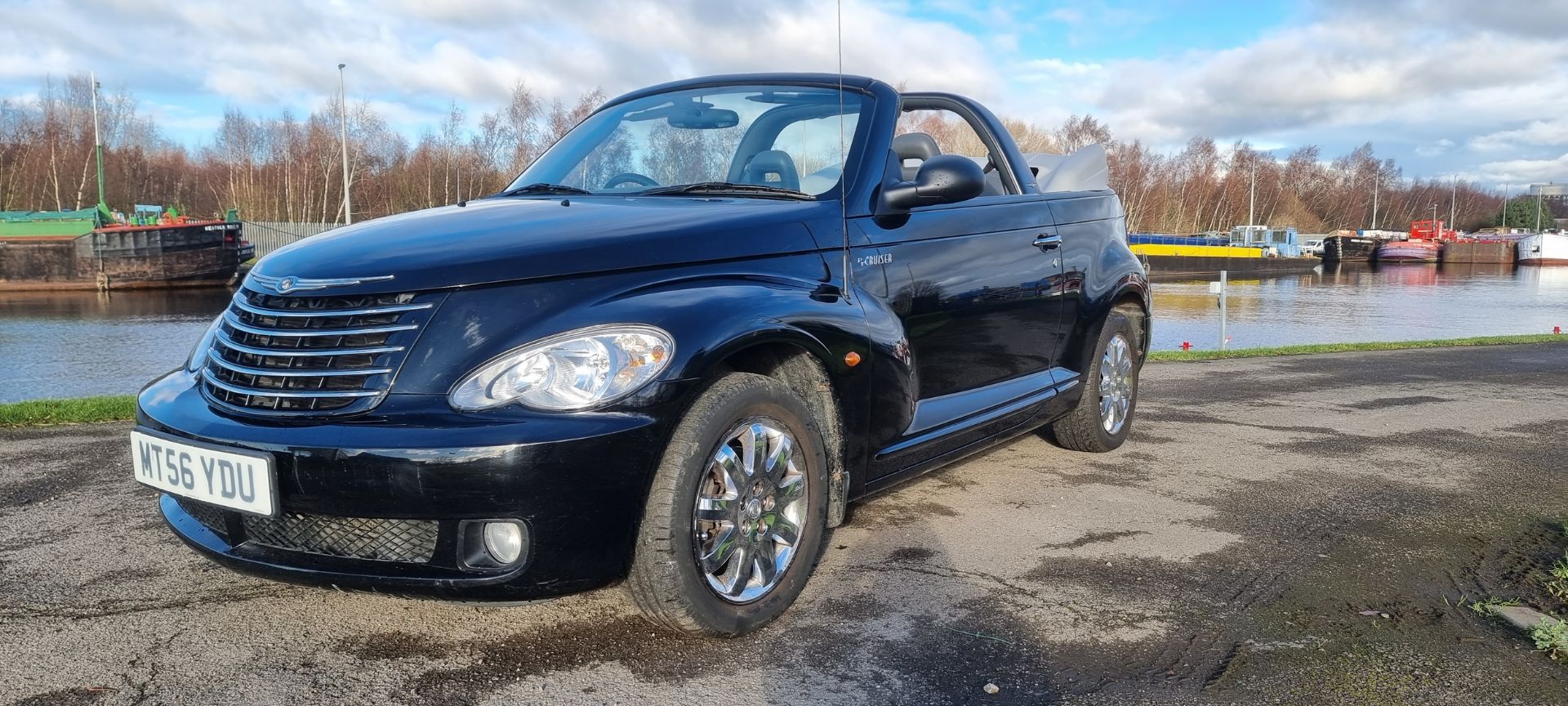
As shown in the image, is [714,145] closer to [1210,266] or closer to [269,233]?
[269,233]

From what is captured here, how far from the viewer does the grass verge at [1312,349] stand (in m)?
11.5

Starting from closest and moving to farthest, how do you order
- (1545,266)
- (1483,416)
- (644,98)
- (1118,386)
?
(644,98) → (1118,386) → (1483,416) → (1545,266)

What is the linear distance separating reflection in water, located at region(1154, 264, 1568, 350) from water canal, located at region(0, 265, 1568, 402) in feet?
0.16

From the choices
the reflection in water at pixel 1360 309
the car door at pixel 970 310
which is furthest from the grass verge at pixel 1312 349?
the car door at pixel 970 310

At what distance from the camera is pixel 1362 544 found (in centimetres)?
374

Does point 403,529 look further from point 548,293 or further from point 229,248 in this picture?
point 229,248

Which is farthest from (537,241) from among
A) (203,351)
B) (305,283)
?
(203,351)

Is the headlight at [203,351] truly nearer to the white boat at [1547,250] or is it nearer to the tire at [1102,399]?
the tire at [1102,399]

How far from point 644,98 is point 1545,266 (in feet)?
300

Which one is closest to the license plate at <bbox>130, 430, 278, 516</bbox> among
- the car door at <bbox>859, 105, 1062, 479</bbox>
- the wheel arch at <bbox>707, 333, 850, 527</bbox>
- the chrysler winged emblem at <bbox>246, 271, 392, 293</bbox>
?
the chrysler winged emblem at <bbox>246, 271, 392, 293</bbox>

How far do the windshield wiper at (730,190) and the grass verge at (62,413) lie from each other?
444cm

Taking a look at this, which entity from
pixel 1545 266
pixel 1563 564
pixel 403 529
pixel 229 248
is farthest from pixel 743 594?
pixel 1545 266

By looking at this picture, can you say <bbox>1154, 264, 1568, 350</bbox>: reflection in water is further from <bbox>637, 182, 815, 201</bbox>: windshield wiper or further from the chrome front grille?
the chrome front grille

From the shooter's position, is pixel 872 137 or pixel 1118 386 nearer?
pixel 872 137
